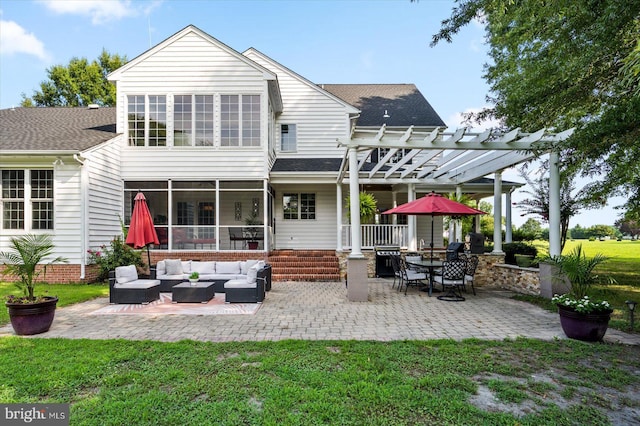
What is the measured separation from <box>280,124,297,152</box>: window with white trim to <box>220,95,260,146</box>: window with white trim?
3.09 metres

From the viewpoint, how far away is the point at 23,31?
22203mm

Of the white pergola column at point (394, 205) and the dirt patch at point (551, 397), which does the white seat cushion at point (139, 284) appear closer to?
the dirt patch at point (551, 397)

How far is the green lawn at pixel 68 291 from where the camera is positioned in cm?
828

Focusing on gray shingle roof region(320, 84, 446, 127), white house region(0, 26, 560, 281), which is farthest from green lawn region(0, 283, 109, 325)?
gray shingle roof region(320, 84, 446, 127)

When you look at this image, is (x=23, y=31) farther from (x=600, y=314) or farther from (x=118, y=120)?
(x=600, y=314)

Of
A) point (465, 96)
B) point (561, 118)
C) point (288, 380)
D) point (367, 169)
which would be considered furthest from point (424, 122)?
point (288, 380)

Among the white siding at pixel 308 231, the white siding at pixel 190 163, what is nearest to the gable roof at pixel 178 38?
the white siding at pixel 190 163

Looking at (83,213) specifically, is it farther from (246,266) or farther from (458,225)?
(458,225)

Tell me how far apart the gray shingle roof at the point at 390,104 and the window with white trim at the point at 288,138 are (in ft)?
11.7

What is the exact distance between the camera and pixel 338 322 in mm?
6363

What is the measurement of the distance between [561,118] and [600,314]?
22.6ft

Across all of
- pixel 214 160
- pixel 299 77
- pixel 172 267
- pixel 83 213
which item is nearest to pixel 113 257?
pixel 83 213

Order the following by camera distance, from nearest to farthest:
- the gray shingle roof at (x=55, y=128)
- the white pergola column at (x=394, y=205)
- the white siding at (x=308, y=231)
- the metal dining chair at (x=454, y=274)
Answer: the metal dining chair at (x=454, y=274), the gray shingle roof at (x=55, y=128), the white pergola column at (x=394, y=205), the white siding at (x=308, y=231)

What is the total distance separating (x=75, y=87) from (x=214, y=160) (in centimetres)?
2377
